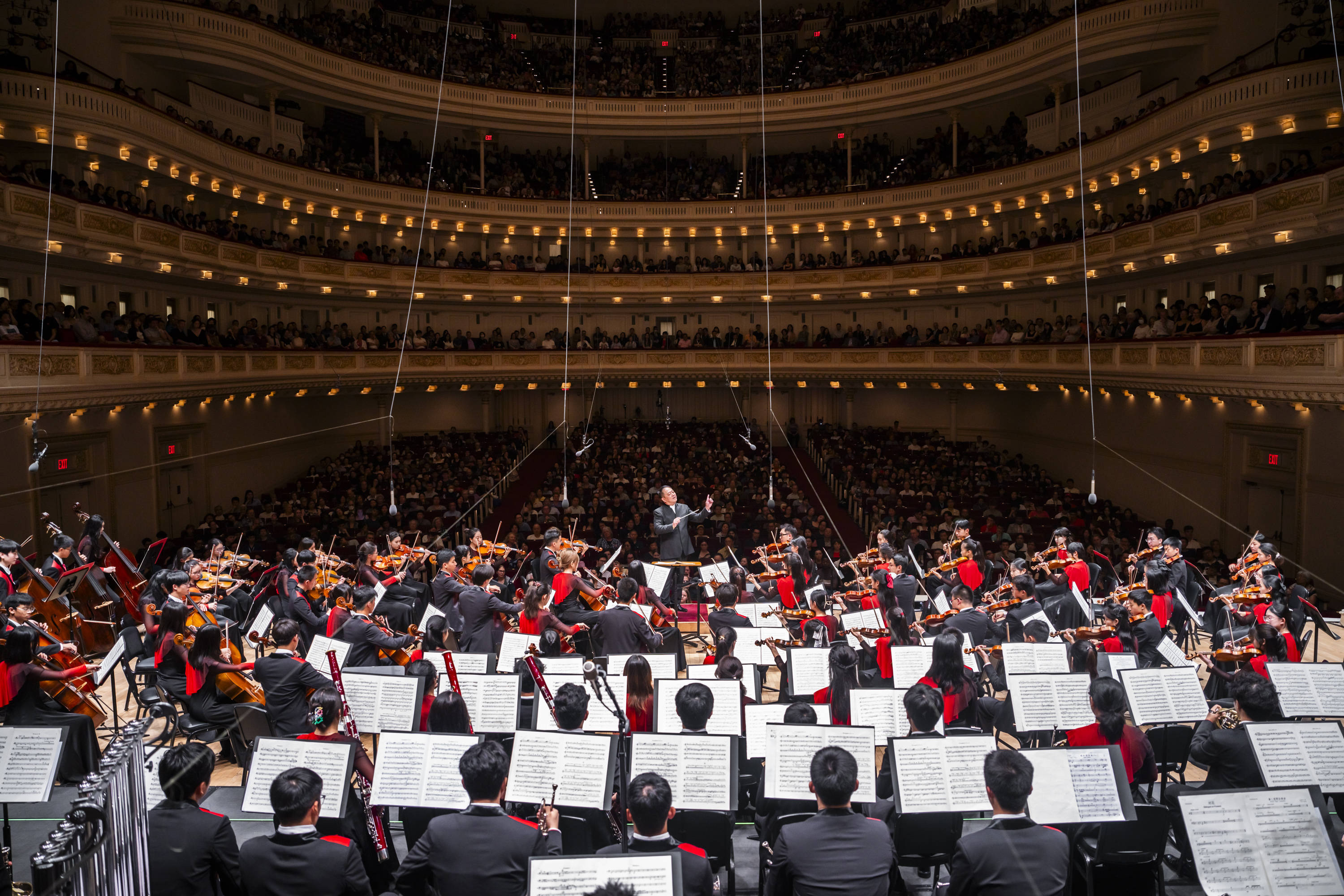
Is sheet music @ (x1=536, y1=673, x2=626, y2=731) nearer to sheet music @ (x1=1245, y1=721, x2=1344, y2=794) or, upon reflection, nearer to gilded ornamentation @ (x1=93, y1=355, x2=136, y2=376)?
sheet music @ (x1=1245, y1=721, x2=1344, y2=794)

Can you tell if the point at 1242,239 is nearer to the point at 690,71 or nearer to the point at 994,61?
the point at 994,61

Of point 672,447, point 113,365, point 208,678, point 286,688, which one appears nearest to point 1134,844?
point 286,688

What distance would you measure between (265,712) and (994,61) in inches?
1113

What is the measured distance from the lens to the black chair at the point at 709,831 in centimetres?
604

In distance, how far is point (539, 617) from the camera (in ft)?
32.9

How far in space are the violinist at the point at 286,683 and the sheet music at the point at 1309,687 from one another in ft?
27.2

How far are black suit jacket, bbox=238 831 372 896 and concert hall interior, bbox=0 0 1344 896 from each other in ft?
0.09

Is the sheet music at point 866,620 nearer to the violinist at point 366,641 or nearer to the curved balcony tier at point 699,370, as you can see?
the violinist at point 366,641

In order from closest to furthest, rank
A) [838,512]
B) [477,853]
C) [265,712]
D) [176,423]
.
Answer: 1. [477,853]
2. [265,712]
3. [176,423]
4. [838,512]

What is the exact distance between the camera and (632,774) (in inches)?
241

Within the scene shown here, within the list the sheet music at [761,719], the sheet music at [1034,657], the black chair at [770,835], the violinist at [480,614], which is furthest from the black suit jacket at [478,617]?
the sheet music at [1034,657]

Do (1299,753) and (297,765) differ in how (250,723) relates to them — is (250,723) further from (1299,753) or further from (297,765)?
(1299,753)

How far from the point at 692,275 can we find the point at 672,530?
72.8 ft

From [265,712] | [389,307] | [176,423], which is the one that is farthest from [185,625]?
[389,307]
